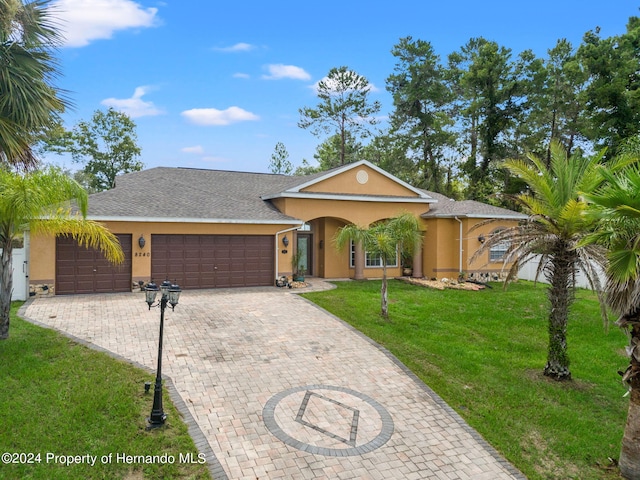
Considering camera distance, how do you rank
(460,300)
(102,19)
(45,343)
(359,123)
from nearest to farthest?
1. (45,343)
2. (102,19)
3. (460,300)
4. (359,123)

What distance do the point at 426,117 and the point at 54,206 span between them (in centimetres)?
3193

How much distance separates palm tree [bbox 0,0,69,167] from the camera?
9.50 metres

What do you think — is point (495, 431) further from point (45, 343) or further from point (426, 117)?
point (426, 117)

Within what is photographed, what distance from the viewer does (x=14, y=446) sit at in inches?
226

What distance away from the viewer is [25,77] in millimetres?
9734

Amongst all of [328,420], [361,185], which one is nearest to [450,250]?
[361,185]

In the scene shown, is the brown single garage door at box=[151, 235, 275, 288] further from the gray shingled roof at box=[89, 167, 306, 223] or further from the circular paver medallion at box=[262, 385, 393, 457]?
the circular paver medallion at box=[262, 385, 393, 457]

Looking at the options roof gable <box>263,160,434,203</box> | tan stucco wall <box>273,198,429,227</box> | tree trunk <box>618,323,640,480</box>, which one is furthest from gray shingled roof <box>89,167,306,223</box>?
tree trunk <box>618,323,640,480</box>

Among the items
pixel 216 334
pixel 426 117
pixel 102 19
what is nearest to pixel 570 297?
pixel 216 334

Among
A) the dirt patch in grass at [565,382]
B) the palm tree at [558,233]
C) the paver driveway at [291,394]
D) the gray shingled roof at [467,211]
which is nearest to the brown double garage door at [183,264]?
the paver driveway at [291,394]

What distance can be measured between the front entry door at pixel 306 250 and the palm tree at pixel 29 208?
12.3 meters

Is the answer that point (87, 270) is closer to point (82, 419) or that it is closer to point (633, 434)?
point (82, 419)

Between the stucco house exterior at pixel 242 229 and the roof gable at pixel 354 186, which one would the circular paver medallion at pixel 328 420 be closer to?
the stucco house exterior at pixel 242 229

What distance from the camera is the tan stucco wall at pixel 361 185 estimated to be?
1992 centimetres
